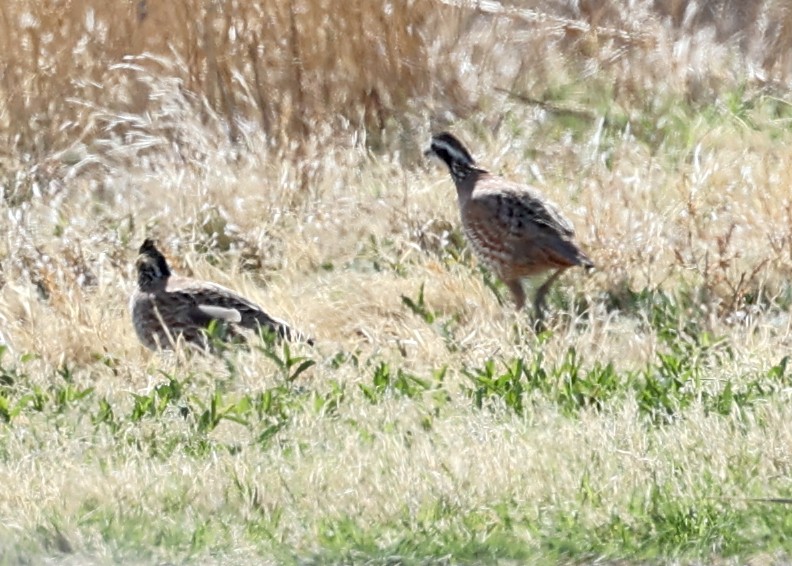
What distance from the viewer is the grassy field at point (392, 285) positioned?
21.3 feet

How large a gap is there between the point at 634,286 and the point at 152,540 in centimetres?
464

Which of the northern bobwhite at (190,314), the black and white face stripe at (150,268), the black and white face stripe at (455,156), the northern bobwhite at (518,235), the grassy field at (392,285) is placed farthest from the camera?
the black and white face stripe at (455,156)

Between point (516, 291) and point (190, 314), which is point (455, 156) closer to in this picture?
point (516, 291)

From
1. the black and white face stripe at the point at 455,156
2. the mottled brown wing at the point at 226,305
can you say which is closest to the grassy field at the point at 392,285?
the mottled brown wing at the point at 226,305

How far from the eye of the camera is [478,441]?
719 centimetres

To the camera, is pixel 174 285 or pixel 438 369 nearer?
pixel 438 369

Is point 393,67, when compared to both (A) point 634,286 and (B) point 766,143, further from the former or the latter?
(A) point 634,286

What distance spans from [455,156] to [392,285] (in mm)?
847

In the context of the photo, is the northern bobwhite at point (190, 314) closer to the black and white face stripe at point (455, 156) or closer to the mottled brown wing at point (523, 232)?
the mottled brown wing at point (523, 232)

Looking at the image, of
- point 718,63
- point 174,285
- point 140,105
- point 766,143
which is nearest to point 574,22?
point 718,63

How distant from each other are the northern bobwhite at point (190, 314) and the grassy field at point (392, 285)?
201 mm

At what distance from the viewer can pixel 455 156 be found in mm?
10688

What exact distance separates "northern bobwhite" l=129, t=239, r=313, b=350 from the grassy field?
201mm

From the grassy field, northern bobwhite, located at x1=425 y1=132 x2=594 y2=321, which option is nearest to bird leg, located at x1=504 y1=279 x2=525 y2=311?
northern bobwhite, located at x1=425 y1=132 x2=594 y2=321
